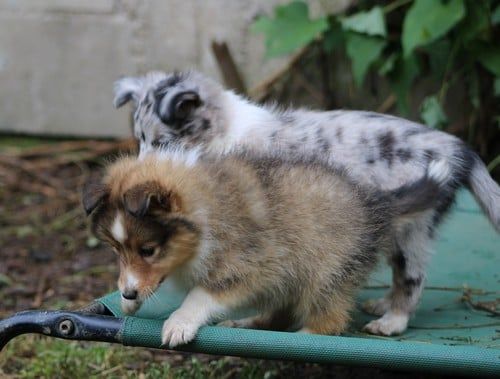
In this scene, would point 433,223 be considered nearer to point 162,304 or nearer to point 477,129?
point 162,304

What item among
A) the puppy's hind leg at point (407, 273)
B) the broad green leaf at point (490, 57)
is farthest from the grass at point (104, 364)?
the broad green leaf at point (490, 57)

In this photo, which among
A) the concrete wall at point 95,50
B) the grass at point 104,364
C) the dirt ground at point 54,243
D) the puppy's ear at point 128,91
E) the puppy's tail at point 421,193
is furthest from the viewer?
the concrete wall at point 95,50

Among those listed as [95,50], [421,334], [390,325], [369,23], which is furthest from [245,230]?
[95,50]

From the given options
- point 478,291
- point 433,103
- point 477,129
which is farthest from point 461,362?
point 477,129

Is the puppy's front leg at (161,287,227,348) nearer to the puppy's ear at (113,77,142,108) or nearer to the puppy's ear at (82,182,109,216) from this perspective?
the puppy's ear at (82,182,109,216)

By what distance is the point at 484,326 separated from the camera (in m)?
4.47

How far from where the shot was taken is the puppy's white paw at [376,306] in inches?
187

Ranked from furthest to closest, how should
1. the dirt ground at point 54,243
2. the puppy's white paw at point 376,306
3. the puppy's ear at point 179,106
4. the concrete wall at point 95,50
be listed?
the concrete wall at point 95,50 → the dirt ground at point 54,243 → the puppy's ear at point 179,106 → the puppy's white paw at point 376,306

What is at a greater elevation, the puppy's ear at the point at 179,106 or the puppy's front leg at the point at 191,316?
the puppy's ear at the point at 179,106

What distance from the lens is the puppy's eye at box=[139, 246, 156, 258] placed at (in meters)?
3.71

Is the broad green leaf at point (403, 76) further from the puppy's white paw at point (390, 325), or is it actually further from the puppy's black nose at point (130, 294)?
the puppy's black nose at point (130, 294)

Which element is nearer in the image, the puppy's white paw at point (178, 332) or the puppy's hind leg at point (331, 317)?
the puppy's white paw at point (178, 332)

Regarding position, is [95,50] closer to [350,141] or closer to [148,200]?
[350,141]

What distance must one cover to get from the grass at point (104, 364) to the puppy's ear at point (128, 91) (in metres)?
1.47
